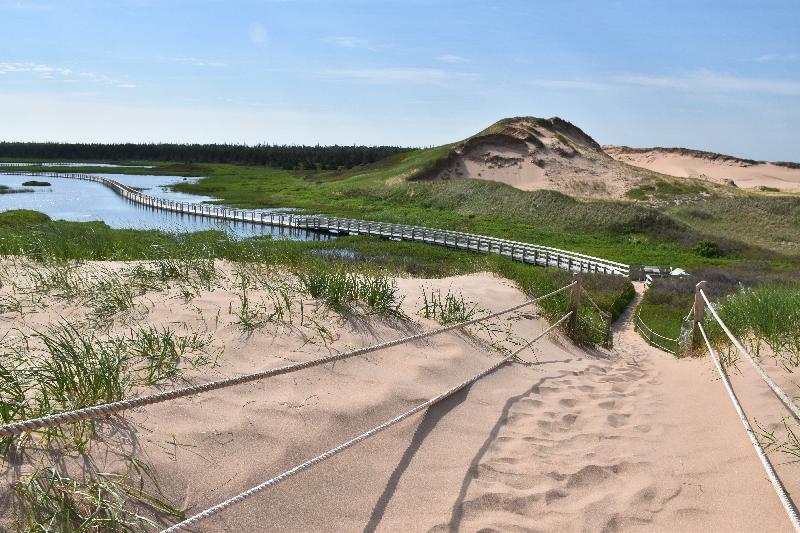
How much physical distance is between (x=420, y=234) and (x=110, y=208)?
3474 cm

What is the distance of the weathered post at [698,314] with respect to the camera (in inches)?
357

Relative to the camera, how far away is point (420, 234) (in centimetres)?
4178

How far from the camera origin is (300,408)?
17.9 ft

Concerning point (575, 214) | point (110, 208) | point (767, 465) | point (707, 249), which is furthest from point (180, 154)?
point (767, 465)

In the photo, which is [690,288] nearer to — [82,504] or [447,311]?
[447,311]

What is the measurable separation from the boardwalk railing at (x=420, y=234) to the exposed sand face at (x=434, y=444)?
22.9m

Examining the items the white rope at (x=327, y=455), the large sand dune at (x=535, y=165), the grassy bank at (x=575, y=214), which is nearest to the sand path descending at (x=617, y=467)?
the white rope at (x=327, y=455)

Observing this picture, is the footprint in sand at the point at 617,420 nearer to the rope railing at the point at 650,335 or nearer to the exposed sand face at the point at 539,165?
the rope railing at the point at 650,335

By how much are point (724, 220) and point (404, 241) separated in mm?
26620

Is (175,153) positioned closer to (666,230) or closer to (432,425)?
(666,230)

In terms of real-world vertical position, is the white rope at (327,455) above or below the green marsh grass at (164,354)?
below

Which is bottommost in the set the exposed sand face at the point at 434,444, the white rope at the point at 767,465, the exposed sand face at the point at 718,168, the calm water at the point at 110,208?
the calm water at the point at 110,208

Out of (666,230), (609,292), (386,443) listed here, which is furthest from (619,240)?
(386,443)

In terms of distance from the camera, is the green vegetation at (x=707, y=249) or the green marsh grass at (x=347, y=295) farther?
the green vegetation at (x=707, y=249)
